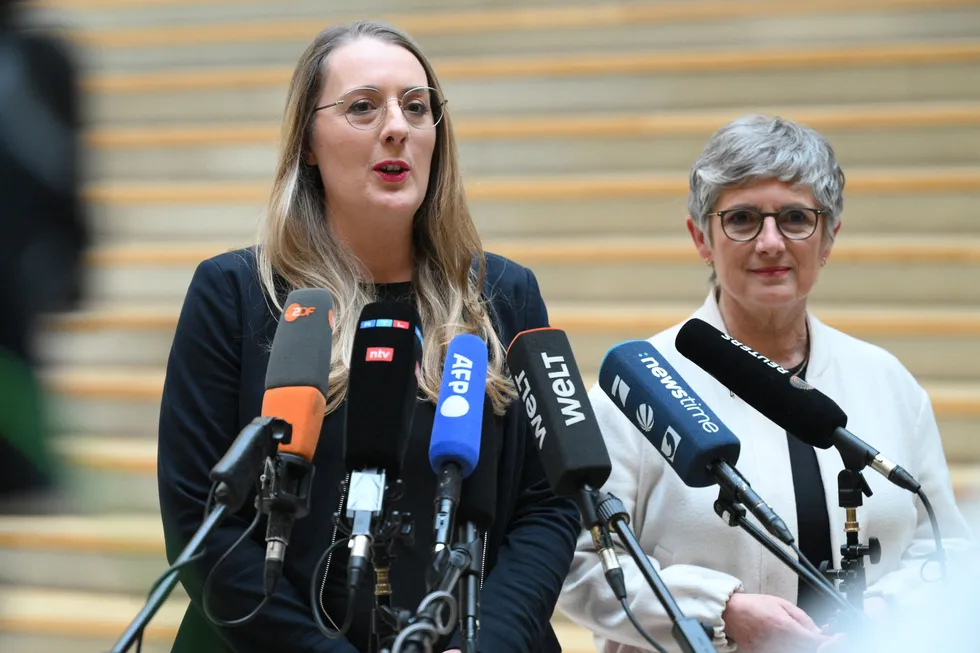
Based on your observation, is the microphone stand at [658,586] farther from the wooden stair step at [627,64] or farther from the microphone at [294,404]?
the wooden stair step at [627,64]

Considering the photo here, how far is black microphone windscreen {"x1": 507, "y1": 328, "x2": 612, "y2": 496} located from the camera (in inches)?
50.3

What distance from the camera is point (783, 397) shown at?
1.50m

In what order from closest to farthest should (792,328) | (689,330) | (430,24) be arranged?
(689,330) < (792,328) < (430,24)

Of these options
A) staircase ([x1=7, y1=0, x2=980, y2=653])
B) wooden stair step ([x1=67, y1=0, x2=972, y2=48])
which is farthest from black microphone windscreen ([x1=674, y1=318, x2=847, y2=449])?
wooden stair step ([x1=67, y1=0, x2=972, y2=48])

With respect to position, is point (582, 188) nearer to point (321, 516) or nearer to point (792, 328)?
point (792, 328)

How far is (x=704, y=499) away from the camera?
2.00 m

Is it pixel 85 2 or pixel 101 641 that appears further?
pixel 85 2

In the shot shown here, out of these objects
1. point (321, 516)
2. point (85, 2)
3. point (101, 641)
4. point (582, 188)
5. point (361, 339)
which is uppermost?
point (85, 2)

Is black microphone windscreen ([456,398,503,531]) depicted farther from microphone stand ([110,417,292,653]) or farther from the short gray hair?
the short gray hair

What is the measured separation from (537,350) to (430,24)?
12.9ft

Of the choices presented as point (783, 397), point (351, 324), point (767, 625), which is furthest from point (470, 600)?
point (767, 625)

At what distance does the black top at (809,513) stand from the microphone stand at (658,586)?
83 centimetres

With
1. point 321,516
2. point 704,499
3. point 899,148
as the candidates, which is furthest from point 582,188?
point 321,516

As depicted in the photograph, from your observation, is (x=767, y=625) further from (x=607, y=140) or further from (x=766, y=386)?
(x=607, y=140)
